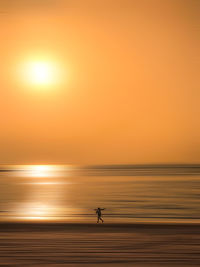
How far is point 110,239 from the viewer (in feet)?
19.1

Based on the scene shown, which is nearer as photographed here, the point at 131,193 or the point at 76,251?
the point at 76,251

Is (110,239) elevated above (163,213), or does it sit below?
below

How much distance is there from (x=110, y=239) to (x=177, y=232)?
0.88 metres

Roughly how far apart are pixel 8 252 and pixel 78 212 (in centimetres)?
448

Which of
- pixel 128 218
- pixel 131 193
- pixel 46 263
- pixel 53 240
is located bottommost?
pixel 46 263

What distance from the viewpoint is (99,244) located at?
5555 millimetres

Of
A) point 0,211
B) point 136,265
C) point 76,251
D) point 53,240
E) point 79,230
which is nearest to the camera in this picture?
point 136,265

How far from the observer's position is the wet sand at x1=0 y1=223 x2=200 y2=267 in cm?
483

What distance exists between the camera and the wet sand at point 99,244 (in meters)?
4.83

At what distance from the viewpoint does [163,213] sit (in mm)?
9141

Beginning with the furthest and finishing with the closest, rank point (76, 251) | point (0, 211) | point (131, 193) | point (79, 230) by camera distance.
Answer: point (131, 193) → point (0, 211) → point (79, 230) → point (76, 251)

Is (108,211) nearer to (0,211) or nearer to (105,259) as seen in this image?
(0,211)

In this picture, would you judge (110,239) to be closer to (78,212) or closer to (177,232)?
(177,232)

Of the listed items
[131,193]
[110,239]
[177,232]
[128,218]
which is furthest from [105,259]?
[131,193]
